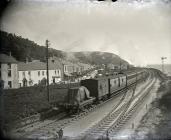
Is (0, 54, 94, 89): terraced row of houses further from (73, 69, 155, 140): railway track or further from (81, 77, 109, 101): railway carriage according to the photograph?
(73, 69, 155, 140): railway track

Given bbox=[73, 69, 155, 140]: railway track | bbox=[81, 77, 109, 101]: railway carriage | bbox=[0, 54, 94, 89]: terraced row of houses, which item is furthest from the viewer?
bbox=[81, 77, 109, 101]: railway carriage

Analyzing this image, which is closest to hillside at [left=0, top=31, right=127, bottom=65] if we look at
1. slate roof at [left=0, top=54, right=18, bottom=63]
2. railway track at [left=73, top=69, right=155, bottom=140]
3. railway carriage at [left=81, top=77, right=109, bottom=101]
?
slate roof at [left=0, top=54, right=18, bottom=63]

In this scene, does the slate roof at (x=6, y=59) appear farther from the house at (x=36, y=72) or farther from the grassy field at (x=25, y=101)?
the grassy field at (x=25, y=101)

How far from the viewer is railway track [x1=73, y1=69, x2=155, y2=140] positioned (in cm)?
267

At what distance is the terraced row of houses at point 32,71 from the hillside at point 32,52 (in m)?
0.05

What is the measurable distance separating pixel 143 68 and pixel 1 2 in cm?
164

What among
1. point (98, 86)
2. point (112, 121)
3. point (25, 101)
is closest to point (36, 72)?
point (25, 101)

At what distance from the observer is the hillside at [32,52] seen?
110 inches

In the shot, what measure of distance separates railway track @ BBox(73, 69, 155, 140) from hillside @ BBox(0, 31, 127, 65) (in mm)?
504

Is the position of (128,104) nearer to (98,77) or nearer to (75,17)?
(98,77)

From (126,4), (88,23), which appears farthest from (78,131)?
(126,4)

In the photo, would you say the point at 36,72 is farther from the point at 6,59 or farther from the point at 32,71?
the point at 6,59

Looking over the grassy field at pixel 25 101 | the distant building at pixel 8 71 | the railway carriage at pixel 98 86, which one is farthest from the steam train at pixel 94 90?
the distant building at pixel 8 71

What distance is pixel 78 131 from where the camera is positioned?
2.70 m
